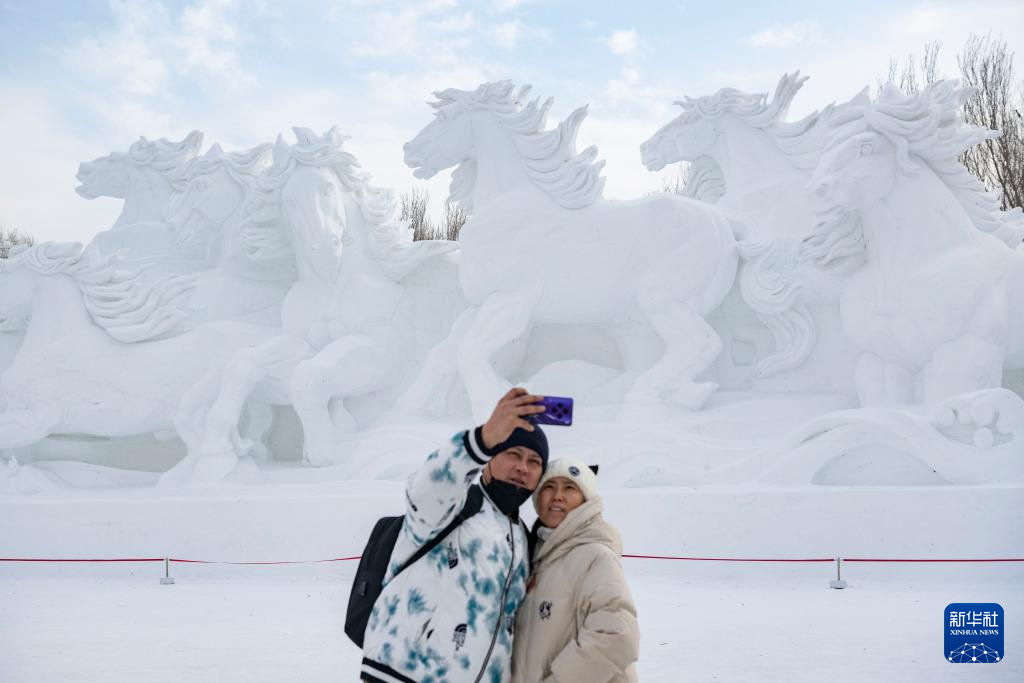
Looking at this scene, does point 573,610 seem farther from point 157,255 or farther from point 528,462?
point 157,255

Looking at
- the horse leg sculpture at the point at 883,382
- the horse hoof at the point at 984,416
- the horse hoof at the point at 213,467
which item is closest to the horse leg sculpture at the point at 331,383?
the horse hoof at the point at 213,467

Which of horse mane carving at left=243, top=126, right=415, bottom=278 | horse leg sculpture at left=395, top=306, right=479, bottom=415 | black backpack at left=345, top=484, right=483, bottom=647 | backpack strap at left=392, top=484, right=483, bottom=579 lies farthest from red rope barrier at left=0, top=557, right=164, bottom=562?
backpack strap at left=392, top=484, right=483, bottom=579

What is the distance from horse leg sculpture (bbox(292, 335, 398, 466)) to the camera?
18.2 ft

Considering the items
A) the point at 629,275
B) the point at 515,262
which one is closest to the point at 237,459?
the point at 515,262

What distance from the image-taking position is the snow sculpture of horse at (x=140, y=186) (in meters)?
7.08

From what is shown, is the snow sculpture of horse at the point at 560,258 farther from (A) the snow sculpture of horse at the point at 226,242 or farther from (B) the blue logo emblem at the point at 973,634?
(B) the blue logo emblem at the point at 973,634

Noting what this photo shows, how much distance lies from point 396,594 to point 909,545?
305 centimetres

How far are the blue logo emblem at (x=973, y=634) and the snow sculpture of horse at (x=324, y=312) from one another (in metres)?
3.34

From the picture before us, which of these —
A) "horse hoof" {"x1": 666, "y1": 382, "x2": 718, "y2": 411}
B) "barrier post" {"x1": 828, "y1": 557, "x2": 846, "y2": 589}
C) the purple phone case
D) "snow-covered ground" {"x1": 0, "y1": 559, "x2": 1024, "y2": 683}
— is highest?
"horse hoof" {"x1": 666, "y1": 382, "x2": 718, "y2": 411}

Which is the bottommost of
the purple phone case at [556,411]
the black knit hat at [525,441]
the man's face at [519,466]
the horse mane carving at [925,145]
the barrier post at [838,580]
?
the barrier post at [838,580]

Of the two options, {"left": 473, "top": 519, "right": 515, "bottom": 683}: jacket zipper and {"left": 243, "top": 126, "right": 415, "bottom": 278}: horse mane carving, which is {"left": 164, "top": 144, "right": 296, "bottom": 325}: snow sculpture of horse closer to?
{"left": 243, "top": 126, "right": 415, "bottom": 278}: horse mane carving

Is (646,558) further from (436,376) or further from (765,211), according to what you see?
(765,211)

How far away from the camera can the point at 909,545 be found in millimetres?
4227

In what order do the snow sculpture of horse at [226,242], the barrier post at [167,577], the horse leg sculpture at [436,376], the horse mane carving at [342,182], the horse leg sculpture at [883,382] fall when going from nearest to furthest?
the barrier post at [167,577] → the horse leg sculpture at [883,382] → the horse leg sculpture at [436,376] → the horse mane carving at [342,182] → the snow sculpture of horse at [226,242]
